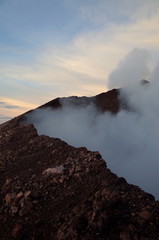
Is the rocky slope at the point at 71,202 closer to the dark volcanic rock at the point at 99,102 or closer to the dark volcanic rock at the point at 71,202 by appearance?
the dark volcanic rock at the point at 71,202

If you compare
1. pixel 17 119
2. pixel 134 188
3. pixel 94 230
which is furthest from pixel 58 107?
pixel 94 230

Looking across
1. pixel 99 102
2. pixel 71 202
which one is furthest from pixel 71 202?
pixel 99 102

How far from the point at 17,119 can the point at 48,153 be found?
9652mm

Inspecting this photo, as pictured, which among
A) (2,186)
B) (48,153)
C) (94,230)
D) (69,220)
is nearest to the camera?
(94,230)

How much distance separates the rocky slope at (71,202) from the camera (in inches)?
279

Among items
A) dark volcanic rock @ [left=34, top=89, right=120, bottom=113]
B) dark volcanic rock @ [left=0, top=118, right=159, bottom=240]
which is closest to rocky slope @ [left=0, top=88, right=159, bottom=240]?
dark volcanic rock @ [left=0, top=118, right=159, bottom=240]

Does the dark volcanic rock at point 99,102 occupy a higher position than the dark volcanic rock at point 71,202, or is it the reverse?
the dark volcanic rock at point 99,102

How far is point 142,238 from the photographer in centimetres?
657

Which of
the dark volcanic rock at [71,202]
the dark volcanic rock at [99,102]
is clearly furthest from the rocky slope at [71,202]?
the dark volcanic rock at [99,102]

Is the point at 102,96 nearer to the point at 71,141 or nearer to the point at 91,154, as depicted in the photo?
the point at 71,141

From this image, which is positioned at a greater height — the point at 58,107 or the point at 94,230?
the point at 58,107

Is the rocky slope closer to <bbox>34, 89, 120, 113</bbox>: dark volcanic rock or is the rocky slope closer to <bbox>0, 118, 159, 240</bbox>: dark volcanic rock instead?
<bbox>0, 118, 159, 240</bbox>: dark volcanic rock

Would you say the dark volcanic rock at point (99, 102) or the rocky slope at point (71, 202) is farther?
the dark volcanic rock at point (99, 102)

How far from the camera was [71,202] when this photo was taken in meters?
8.42
